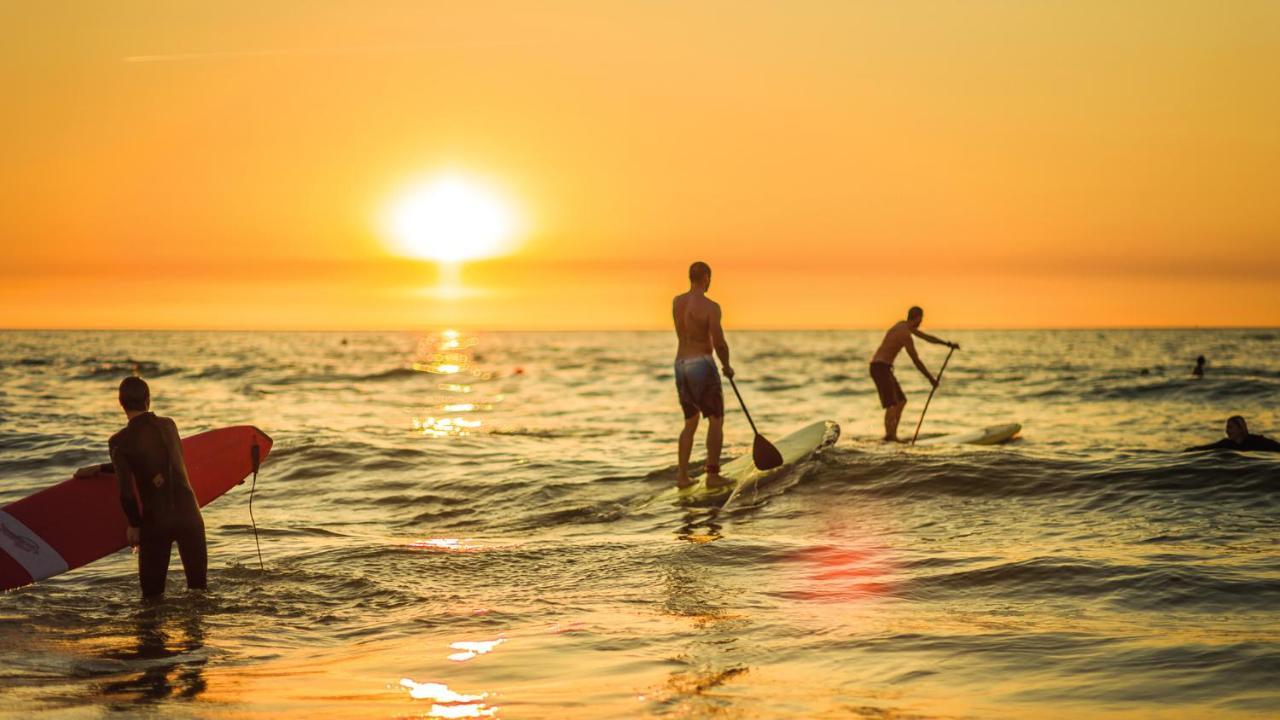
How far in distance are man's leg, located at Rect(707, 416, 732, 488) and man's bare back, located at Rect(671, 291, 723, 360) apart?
0.79m

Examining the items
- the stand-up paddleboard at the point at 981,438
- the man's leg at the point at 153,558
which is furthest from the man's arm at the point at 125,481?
the stand-up paddleboard at the point at 981,438

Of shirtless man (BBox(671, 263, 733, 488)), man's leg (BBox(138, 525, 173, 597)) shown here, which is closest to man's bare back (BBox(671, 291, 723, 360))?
shirtless man (BBox(671, 263, 733, 488))

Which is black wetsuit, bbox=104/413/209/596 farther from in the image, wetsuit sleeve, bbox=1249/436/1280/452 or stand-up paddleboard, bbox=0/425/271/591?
wetsuit sleeve, bbox=1249/436/1280/452

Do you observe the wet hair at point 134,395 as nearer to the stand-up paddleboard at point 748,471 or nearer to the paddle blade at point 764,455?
the stand-up paddleboard at point 748,471

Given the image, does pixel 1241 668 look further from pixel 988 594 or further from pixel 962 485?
pixel 962 485

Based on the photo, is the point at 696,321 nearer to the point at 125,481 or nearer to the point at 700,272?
the point at 700,272

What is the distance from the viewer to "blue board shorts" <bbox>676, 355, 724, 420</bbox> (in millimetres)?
11492

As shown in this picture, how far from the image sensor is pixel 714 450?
38.7 ft

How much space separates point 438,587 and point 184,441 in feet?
8.63

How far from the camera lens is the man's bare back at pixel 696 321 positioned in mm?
11305

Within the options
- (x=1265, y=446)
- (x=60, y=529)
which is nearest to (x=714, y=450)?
(x=60, y=529)

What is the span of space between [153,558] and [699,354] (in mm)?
6056

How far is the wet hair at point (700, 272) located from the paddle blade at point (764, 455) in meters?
2.03

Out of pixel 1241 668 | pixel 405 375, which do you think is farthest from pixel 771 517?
pixel 405 375
